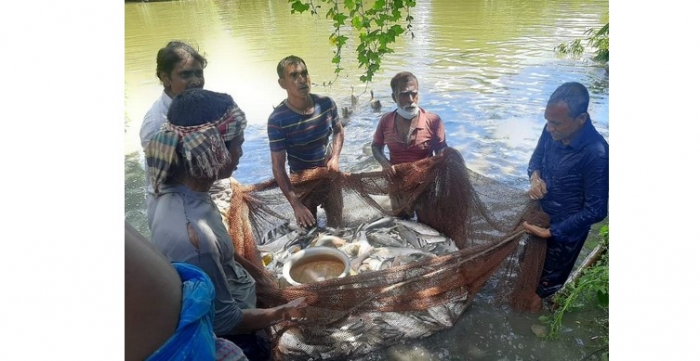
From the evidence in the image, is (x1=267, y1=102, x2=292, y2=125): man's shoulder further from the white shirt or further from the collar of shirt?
the collar of shirt

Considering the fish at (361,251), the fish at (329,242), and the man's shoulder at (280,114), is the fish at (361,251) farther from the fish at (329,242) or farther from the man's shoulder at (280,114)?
the man's shoulder at (280,114)

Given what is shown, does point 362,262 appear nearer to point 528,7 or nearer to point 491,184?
point 491,184

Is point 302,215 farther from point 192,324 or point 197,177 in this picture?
point 192,324

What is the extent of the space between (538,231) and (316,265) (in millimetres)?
1635

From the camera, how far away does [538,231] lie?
304 centimetres

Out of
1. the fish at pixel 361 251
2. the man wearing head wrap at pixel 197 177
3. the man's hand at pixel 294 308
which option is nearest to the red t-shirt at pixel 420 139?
the fish at pixel 361 251

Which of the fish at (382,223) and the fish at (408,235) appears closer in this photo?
the fish at (408,235)

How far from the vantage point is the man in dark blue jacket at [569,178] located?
2777 mm

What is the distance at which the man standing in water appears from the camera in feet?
12.3

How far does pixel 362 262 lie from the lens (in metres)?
3.45

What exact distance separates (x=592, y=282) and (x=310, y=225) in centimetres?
221

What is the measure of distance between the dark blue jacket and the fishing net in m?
0.14

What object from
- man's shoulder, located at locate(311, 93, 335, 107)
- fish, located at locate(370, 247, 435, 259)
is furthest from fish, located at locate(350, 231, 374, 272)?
man's shoulder, located at locate(311, 93, 335, 107)

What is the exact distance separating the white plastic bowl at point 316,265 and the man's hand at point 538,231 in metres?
1.33
